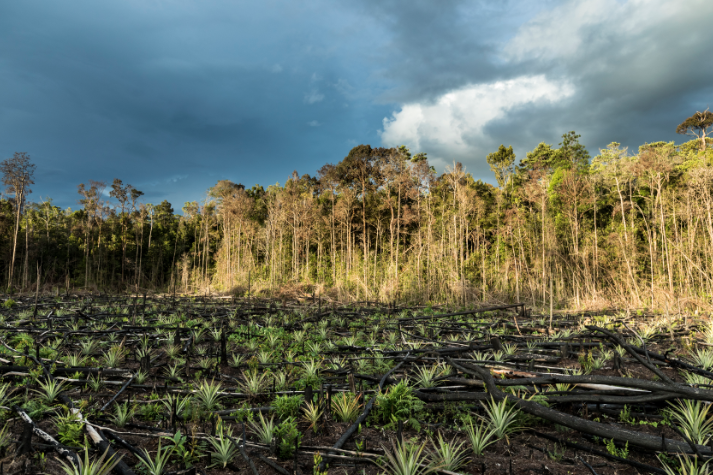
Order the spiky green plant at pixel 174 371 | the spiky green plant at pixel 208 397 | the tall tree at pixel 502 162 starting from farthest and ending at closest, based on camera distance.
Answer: the tall tree at pixel 502 162 → the spiky green plant at pixel 174 371 → the spiky green plant at pixel 208 397

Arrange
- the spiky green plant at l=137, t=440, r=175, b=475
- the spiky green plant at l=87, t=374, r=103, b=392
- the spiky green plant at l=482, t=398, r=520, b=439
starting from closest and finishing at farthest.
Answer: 1. the spiky green plant at l=137, t=440, r=175, b=475
2. the spiky green plant at l=482, t=398, r=520, b=439
3. the spiky green plant at l=87, t=374, r=103, b=392

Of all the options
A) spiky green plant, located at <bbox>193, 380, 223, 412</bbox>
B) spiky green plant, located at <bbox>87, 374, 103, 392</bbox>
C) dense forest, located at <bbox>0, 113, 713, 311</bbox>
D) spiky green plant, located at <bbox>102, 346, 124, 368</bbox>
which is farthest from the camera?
dense forest, located at <bbox>0, 113, 713, 311</bbox>

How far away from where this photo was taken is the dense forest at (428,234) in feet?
32.6

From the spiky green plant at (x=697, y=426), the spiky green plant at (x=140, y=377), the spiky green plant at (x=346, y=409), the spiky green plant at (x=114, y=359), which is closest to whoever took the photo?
the spiky green plant at (x=697, y=426)

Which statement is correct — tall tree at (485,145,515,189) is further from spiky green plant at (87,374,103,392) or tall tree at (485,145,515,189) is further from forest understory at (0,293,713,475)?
spiky green plant at (87,374,103,392)

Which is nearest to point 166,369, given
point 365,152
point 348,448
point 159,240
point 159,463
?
point 159,463

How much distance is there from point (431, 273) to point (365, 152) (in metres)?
7.99

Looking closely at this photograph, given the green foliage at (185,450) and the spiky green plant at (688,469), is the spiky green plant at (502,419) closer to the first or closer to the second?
the spiky green plant at (688,469)

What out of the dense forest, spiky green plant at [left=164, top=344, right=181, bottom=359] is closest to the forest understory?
spiky green plant at [left=164, top=344, right=181, bottom=359]

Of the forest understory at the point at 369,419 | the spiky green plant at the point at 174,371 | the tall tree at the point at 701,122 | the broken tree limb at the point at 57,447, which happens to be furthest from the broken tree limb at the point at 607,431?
the tall tree at the point at 701,122

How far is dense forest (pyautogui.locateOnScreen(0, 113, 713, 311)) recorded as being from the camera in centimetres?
995

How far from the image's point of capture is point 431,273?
43.5 ft

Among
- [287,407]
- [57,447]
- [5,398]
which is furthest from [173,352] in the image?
[287,407]

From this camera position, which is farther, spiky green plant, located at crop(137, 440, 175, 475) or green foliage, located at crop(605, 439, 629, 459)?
green foliage, located at crop(605, 439, 629, 459)
